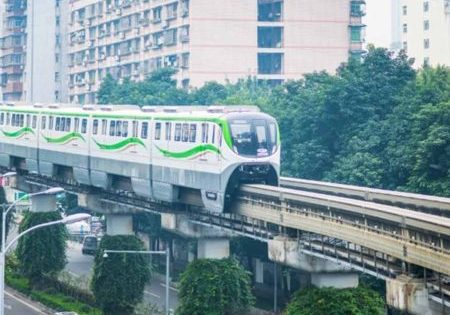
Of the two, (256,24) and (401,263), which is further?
(256,24)

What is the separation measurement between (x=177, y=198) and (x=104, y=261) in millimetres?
6219

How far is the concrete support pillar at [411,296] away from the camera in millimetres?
34750

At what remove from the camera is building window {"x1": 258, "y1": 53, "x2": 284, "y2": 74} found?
114750 mm

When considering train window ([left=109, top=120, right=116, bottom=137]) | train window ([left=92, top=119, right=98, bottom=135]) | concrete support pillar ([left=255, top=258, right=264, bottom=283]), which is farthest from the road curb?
concrete support pillar ([left=255, top=258, right=264, bottom=283])

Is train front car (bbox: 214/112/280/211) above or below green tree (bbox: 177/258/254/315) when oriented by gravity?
above

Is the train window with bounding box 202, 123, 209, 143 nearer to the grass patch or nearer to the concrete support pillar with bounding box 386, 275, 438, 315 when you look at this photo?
the grass patch

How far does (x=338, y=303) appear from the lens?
39.1 metres

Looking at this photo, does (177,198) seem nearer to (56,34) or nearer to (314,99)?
(314,99)

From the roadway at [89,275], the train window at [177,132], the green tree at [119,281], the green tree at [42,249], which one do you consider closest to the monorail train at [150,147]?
the train window at [177,132]

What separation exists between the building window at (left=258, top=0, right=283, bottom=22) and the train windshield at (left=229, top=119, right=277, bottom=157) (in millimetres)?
64834

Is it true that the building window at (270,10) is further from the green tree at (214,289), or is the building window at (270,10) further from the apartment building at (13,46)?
the green tree at (214,289)

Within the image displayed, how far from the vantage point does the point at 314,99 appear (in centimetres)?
7312

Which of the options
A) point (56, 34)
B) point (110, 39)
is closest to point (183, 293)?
point (110, 39)

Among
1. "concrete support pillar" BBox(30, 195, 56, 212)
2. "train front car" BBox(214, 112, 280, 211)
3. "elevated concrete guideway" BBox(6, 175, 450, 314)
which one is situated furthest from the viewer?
"concrete support pillar" BBox(30, 195, 56, 212)
